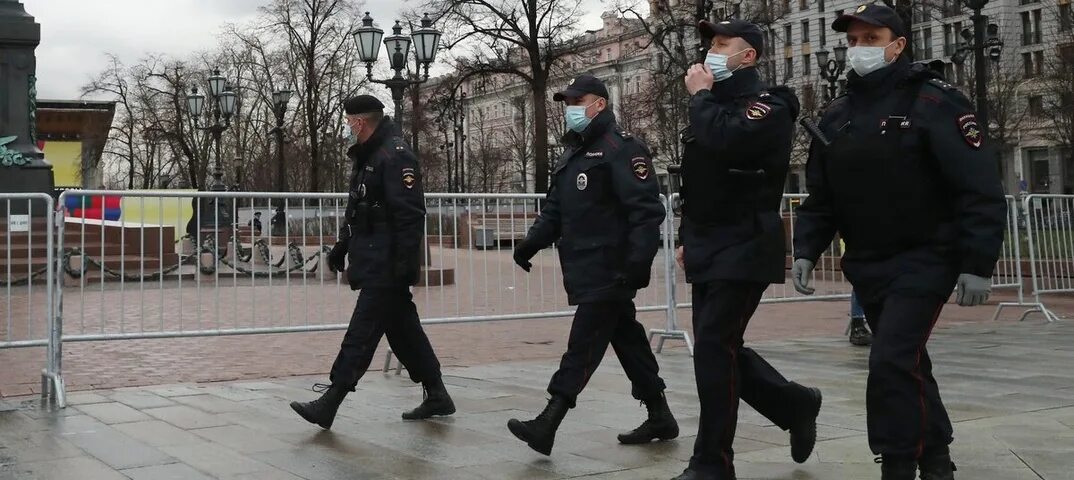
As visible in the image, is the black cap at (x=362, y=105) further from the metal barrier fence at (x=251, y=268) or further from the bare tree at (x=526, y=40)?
the bare tree at (x=526, y=40)

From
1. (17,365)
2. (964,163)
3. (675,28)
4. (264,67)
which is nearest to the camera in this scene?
(964,163)

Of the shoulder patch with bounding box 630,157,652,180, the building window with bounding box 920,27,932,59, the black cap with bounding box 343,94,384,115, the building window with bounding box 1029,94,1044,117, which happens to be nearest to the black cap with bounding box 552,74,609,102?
the shoulder patch with bounding box 630,157,652,180

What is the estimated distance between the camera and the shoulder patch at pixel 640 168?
5.03 meters

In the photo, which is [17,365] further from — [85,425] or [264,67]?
[264,67]

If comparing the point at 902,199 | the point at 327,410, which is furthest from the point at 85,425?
the point at 902,199

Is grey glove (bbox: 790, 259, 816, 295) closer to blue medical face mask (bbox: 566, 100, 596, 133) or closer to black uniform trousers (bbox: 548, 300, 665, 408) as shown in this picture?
black uniform trousers (bbox: 548, 300, 665, 408)

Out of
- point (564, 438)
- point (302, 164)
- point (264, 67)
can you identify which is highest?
point (264, 67)

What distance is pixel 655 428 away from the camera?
17.4ft

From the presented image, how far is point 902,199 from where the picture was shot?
384cm

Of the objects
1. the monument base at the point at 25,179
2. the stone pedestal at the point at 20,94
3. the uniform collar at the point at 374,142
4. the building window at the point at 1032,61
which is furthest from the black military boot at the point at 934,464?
the building window at the point at 1032,61

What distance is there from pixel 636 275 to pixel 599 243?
26 centimetres

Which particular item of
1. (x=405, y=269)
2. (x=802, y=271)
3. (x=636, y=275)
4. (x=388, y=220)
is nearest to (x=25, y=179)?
(x=388, y=220)

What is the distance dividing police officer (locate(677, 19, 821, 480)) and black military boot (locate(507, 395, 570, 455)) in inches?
32.0

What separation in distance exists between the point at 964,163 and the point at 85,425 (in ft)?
15.2
